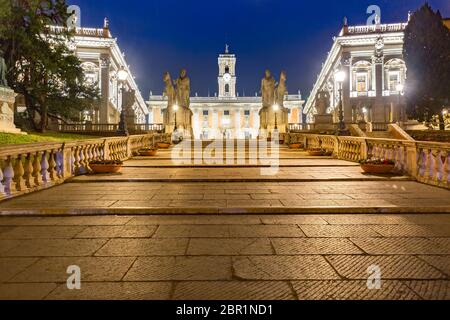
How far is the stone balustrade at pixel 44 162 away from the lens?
7.97 m

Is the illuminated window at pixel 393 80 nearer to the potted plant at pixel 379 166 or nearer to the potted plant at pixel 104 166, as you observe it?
the potted plant at pixel 379 166

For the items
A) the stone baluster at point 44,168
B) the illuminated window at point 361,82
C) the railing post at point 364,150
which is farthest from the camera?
the illuminated window at point 361,82

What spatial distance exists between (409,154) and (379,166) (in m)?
0.88

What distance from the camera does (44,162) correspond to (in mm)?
9531

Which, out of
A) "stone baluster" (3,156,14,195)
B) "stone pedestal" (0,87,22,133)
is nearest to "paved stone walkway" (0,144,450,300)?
"stone baluster" (3,156,14,195)

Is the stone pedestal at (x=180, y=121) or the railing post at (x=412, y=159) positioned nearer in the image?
the railing post at (x=412, y=159)

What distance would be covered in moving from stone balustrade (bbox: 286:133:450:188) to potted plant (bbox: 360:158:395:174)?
393 mm

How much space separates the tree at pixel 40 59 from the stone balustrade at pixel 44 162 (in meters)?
15.6

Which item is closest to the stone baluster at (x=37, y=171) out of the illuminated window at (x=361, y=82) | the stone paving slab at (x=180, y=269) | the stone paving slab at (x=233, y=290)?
the stone paving slab at (x=180, y=269)

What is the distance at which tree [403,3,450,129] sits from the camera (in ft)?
124

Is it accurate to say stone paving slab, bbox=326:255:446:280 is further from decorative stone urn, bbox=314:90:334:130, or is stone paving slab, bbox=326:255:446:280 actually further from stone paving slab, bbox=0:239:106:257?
decorative stone urn, bbox=314:90:334:130

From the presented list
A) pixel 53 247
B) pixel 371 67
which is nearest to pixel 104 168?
pixel 53 247

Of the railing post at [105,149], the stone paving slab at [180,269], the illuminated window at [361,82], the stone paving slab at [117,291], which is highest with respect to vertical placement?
the illuminated window at [361,82]
